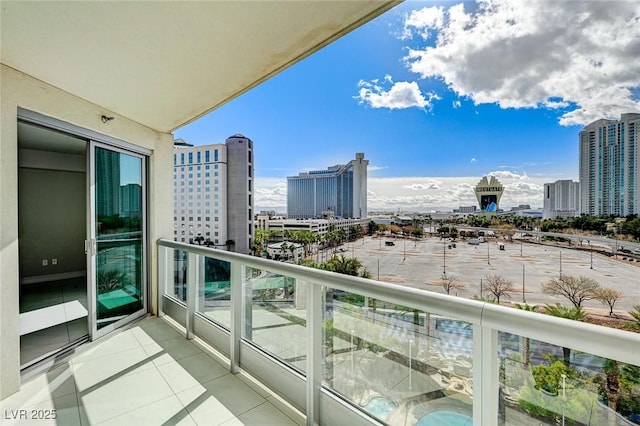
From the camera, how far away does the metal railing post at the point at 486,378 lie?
1040mm

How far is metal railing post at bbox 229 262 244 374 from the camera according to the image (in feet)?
7.78

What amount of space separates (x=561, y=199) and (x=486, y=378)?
41.8ft

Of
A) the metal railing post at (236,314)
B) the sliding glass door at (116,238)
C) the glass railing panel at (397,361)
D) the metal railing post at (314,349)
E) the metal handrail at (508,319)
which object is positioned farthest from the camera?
the sliding glass door at (116,238)

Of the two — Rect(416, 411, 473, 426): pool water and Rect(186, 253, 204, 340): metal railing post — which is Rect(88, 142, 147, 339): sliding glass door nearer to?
Rect(186, 253, 204, 340): metal railing post

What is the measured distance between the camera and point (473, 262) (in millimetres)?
16797

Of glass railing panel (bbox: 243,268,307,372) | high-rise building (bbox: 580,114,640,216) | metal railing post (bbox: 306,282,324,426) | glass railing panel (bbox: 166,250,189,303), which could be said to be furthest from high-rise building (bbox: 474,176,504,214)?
metal railing post (bbox: 306,282,324,426)

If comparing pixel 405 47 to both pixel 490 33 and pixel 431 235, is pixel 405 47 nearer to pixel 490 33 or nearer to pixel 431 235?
pixel 490 33

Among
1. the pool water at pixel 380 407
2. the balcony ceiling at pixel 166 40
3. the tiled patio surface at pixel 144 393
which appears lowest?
the tiled patio surface at pixel 144 393

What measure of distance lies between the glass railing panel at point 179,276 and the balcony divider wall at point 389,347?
2.49ft

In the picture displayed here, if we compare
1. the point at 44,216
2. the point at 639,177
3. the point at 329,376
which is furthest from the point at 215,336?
the point at 639,177

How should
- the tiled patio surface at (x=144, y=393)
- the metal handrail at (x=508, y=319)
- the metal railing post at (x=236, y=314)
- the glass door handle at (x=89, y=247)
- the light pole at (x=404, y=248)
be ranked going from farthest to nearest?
the light pole at (x=404, y=248) → the glass door handle at (x=89, y=247) → the metal railing post at (x=236, y=314) → the tiled patio surface at (x=144, y=393) → the metal handrail at (x=508, y=319)

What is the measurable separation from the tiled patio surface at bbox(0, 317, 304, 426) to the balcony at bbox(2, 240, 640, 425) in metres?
0.01

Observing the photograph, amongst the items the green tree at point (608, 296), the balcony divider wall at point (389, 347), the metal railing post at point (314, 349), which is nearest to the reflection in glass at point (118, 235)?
the balcony divider wall at point (389, 347)

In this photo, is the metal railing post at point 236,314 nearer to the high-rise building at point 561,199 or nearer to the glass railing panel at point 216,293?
the glass railing panel at point 216,293
